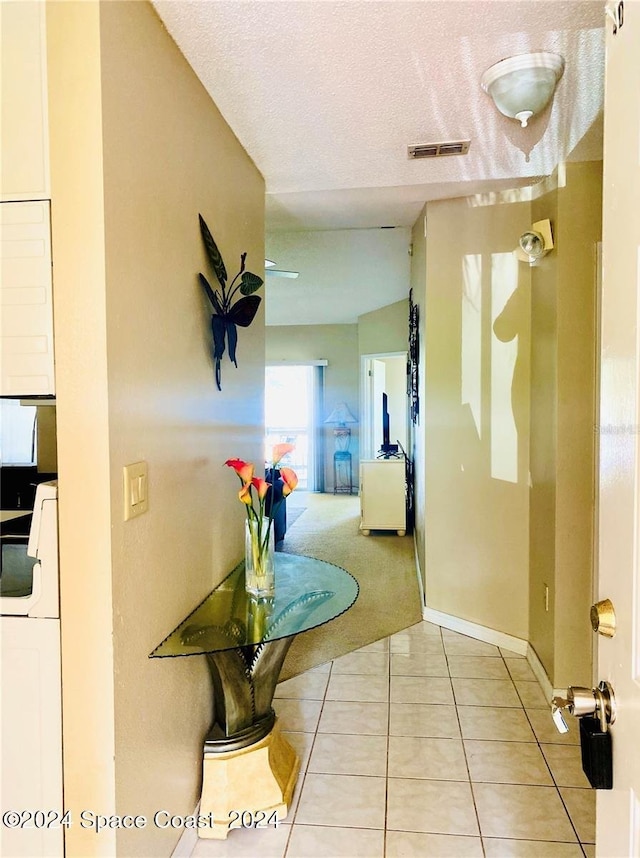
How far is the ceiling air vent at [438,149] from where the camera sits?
2414 millimetres

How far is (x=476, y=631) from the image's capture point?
A: 3.35 m

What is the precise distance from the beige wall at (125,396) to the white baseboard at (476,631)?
6.41 ft

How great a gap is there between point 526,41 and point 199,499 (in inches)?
68.7

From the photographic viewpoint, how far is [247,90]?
1.95m

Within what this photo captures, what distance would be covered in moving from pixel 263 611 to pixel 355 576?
2.91 m

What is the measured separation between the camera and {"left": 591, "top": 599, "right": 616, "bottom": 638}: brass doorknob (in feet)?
2.97

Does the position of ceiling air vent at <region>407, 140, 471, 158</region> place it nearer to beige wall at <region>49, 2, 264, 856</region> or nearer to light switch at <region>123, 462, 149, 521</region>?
beige wall at <region>49, 2, 264, 856</region>

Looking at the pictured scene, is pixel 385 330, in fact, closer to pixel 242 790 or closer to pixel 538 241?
pixel 538 241

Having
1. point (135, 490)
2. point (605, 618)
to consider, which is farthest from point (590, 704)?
point (135, 490)

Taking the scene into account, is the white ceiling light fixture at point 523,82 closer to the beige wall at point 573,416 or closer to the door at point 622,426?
the beige wall at point 573,416

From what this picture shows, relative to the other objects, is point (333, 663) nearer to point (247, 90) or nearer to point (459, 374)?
point (459, 374)

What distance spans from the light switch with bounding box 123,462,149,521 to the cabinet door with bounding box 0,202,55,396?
264 millimetres

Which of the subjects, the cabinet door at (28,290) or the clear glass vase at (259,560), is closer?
the cabinet door at (28,290)

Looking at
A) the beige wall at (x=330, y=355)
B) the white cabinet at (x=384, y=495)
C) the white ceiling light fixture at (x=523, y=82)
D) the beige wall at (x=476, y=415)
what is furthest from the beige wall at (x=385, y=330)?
the white ceiling light fixture at (x=523, y=82)
